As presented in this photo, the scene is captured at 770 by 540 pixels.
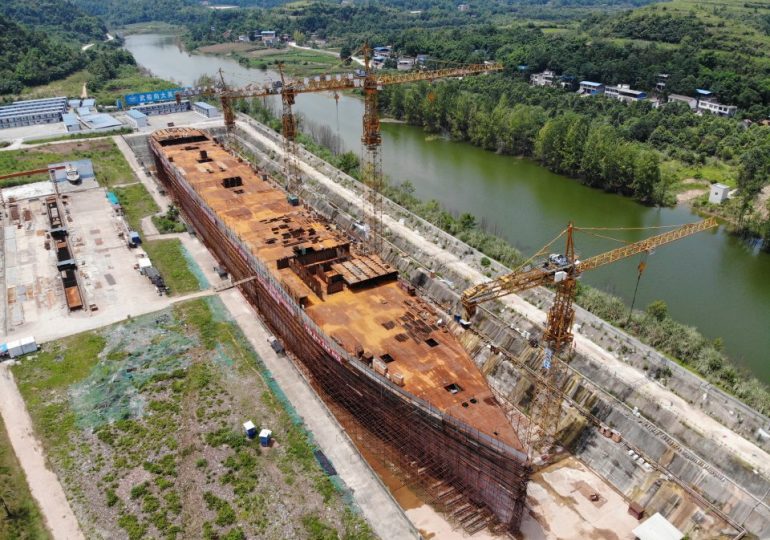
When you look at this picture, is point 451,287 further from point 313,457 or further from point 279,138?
point 279,138

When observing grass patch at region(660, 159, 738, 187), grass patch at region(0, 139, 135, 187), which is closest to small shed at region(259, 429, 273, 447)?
grass patch at region(0, 139, 135, 187)

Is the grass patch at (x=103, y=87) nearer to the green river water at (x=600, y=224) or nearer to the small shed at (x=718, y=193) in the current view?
the green river water at (x=600, y=224)

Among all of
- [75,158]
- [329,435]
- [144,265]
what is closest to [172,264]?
[144,265]

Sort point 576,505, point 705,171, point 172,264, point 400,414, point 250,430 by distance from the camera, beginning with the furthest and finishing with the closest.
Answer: point 705,171, point 172,264, point 250,430, point 400,414, point 576,505

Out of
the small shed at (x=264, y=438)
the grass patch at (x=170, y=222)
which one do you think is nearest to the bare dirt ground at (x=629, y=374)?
the small shed at (x=264, y=438)

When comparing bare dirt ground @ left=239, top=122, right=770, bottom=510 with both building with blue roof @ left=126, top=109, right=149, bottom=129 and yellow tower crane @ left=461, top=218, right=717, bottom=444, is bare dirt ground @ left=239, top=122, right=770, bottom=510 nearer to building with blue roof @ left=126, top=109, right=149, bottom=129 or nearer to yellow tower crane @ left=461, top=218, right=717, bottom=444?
yellow tower crane @ left=461, top=218, right=717, bottom=444

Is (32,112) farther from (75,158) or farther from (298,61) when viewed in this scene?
(298,61)
